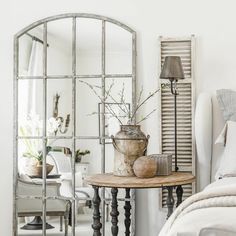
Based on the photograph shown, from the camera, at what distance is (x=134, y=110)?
4.02 meters

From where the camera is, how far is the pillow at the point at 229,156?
342 cm

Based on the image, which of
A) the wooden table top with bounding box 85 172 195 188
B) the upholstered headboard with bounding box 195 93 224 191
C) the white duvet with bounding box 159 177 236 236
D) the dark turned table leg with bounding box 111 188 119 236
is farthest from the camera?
the upholstered headboard with bounding box 195 93 224 191

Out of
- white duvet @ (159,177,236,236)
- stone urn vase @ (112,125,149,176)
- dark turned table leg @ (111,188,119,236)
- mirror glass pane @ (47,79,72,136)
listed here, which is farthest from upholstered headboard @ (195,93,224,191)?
white duvet @ (159,177,236,236)

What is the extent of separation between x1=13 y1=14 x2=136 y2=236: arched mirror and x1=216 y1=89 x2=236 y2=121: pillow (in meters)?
0.65

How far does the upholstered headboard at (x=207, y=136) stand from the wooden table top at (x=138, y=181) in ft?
0.95

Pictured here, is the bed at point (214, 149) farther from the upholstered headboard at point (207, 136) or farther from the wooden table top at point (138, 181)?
the wooden table top at point (138, 181)

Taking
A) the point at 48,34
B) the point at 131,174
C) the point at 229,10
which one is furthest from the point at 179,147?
the point at 48,34

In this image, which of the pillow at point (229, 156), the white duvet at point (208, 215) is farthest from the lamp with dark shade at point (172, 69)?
the white duvet at point (208, 215)

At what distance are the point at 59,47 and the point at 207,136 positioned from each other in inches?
51.4

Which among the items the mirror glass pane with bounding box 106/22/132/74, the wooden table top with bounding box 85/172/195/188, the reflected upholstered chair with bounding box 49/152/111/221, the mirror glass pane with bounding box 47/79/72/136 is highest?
the mirror glass pane with bounding box 106/22/132/74

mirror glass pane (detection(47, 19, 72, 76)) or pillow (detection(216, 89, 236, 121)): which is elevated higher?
mirror glass pane (detection(47, 19, 72, 76))

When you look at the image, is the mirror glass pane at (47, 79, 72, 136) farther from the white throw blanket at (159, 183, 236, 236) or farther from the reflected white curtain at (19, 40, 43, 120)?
the white throw blanket at (159, 183, 236, 236)

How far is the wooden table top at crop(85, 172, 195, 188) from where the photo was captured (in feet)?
10.9

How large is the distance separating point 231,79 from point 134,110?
0.74 metres
